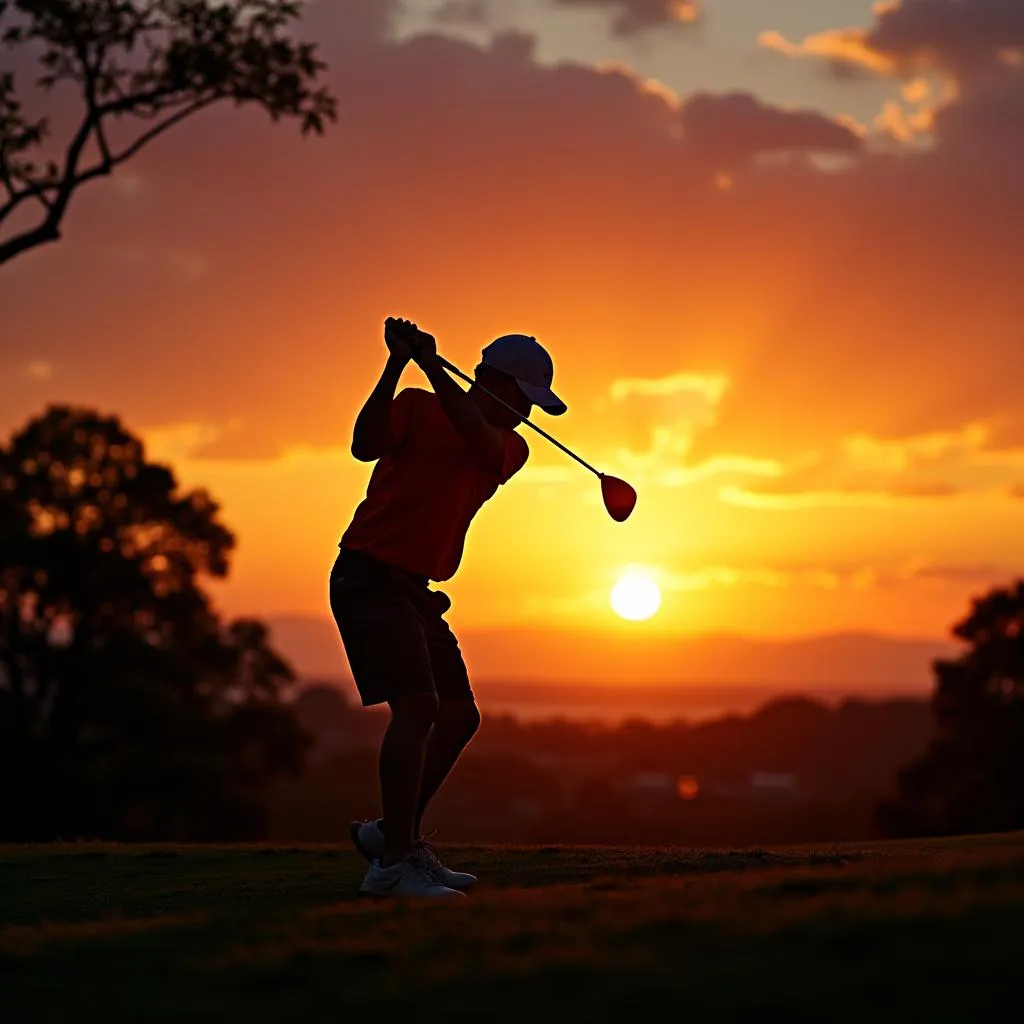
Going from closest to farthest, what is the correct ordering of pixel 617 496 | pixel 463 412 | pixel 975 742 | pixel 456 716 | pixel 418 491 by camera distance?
pixel 463 412 < pixel 418 491 < pixel 456 716 < pixel 617 496 < pixel 975 742

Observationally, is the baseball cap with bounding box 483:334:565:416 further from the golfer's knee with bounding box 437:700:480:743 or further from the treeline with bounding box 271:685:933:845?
the treeline with bounding box 271:685:933:845

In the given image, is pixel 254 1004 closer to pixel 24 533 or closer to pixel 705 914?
pixel 705 914

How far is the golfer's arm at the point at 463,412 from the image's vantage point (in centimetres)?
855

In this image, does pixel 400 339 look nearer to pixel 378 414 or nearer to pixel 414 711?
pixel 378 414

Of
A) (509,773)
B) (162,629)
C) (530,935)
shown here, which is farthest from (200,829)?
(509,773)

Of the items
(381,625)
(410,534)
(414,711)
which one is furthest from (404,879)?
(410,534)

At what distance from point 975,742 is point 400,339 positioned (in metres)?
35.1

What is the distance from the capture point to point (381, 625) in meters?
8.76

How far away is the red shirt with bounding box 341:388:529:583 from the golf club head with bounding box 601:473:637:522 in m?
1.71

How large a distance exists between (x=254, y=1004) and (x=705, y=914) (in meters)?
1.75

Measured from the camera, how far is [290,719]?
4406 centimetres

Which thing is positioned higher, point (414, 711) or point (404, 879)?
point (414, 711)

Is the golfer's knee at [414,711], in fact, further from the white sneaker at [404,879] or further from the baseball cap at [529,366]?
the baseball cap at [529,366]

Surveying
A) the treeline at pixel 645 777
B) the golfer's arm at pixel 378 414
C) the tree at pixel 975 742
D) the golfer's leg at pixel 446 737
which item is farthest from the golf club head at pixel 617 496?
the treeline at pixel 645 777
